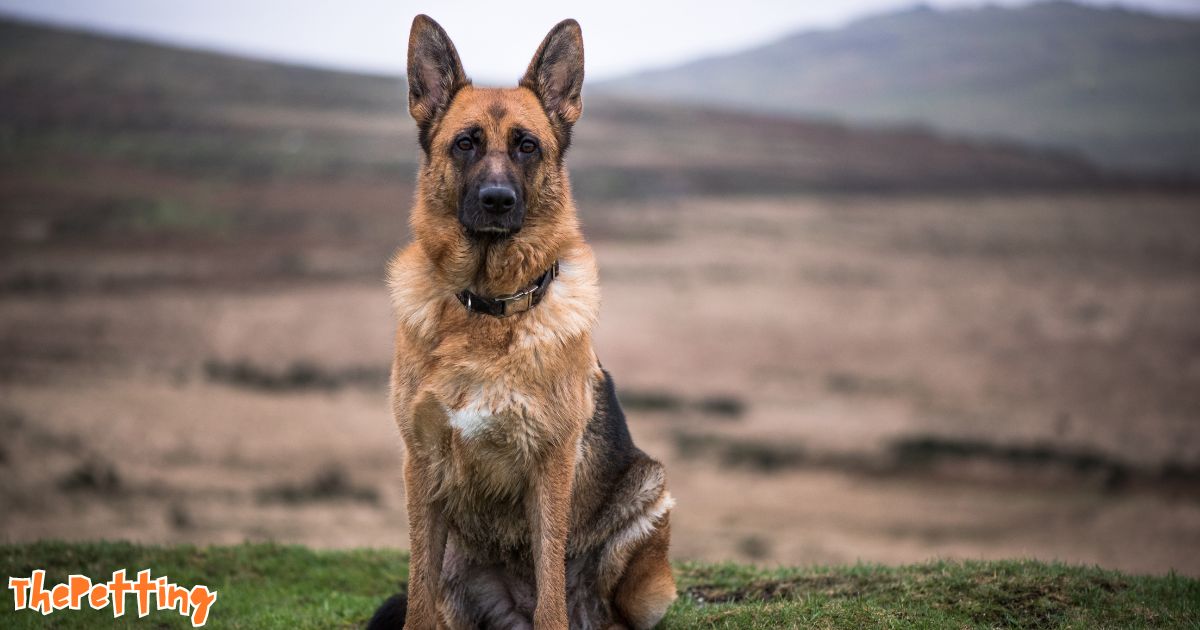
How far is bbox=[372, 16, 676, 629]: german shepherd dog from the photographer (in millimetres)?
5105

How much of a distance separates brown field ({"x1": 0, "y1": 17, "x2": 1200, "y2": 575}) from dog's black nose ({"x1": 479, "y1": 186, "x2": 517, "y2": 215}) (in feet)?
→ 5.34

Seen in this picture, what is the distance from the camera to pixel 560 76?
571cm

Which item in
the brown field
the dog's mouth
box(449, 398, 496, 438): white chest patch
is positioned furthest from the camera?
the brown field

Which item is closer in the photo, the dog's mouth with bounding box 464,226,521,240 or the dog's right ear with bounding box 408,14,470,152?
the dog's mouth with bounding box 464,226,521,240

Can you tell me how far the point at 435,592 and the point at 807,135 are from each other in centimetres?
5468

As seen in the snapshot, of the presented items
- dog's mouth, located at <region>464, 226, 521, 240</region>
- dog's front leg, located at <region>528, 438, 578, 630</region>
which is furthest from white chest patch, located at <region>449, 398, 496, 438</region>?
dog's mouth, located at <region>464, 226, 521, 240</region>

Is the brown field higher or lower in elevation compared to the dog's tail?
lower

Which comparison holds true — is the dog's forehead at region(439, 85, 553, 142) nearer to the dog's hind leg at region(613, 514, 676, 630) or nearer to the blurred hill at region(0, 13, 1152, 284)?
the dog's hind leg at region(613, 514, 676, 630)

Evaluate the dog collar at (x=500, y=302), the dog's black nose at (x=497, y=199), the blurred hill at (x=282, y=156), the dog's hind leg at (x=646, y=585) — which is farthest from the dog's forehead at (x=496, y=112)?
the blurred hill at (x=282, y=156)

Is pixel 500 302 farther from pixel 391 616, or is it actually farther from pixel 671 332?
pixel 671 332

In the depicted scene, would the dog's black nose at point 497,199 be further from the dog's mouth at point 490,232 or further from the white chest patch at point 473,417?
the white chest patch at point 473,417

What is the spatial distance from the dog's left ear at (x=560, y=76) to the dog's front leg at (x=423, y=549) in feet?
6.92

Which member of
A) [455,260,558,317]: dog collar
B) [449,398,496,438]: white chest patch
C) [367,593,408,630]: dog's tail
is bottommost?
[367,593,408,630]: dog's tail

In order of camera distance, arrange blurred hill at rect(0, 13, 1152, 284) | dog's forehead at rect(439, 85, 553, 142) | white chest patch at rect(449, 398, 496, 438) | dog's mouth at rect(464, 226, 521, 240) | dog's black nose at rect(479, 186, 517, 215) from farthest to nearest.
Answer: blurred hill at rect(0, 13, 1152, 284), dog's forehead at rect(439, 85, 553, 142), dog's mouth at rect(464, 226, 521, 240), dog's black nose at rect(479, 186, 517, 215), white chest patch at rect(449, 398, 496, 438)
